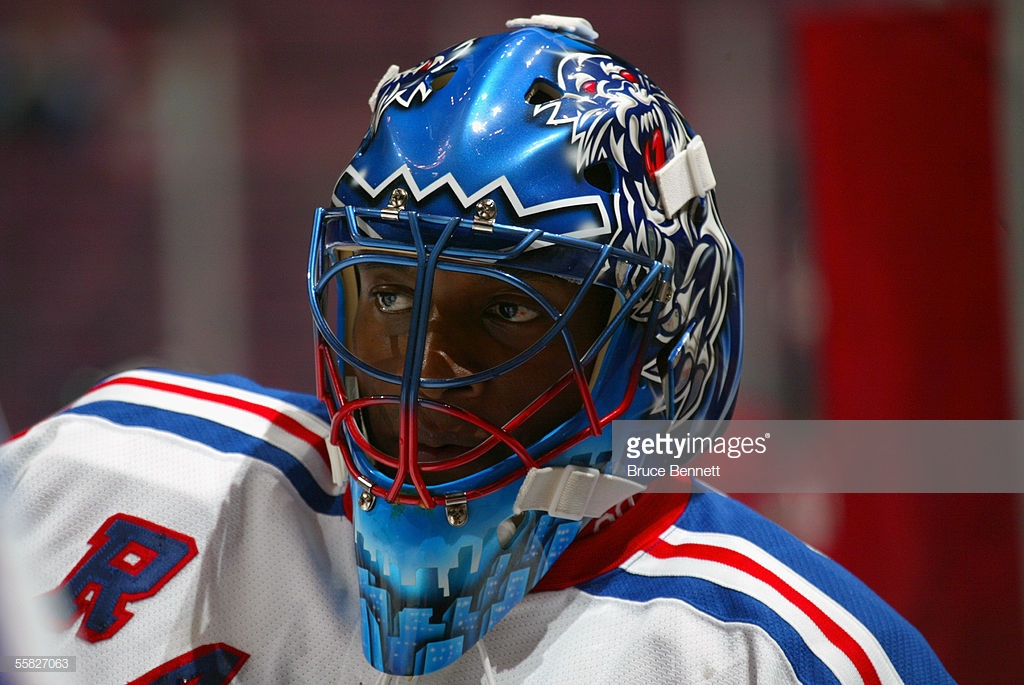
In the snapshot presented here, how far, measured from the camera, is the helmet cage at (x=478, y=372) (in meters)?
0.96

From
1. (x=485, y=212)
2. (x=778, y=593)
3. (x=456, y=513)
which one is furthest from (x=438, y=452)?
(x=778, y=593)

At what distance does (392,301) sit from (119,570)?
1.30ft

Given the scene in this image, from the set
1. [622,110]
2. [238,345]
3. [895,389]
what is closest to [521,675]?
[622,110]

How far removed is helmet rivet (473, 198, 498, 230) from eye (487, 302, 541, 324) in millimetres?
79

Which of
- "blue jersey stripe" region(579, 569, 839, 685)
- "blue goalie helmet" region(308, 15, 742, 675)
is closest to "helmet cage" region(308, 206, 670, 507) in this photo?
"blue goalie helmet" region(308, 15, 742, 675)

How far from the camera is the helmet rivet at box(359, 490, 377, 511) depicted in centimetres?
102

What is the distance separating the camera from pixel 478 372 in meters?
0.98

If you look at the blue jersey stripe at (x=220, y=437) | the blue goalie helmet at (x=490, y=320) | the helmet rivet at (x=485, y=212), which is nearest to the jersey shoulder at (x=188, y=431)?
the blue jersey stripe at (x=220, y=437)

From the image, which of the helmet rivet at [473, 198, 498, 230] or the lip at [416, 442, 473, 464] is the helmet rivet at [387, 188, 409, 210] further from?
the lip at [416, 442, 473, 464]

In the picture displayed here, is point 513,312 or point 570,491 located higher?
point 513,312

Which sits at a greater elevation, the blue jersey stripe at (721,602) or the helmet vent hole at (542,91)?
the helmet vent hole at (542,91)

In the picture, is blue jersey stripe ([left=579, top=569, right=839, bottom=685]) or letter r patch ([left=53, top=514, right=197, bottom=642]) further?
letter r patch ([left=53, top=514, right=197, bottom=642])

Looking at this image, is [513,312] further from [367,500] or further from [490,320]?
[367,500]

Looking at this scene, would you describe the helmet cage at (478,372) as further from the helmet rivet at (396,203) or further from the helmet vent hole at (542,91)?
the helmet vent hole at (542,91)
